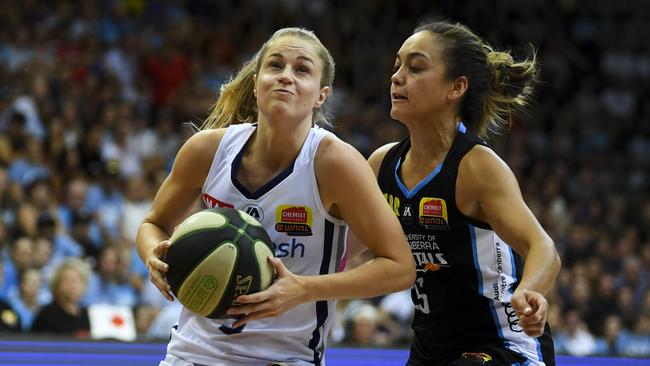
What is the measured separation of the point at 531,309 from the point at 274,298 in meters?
0.76

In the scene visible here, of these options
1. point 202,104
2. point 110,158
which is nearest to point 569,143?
point 202,104

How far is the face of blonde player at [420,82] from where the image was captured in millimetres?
3545

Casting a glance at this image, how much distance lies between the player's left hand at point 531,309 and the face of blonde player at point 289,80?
0.91m

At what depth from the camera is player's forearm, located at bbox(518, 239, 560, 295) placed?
3.07m

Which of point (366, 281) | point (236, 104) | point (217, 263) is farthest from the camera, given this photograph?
point (236, 104)

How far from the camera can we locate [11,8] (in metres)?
10.2

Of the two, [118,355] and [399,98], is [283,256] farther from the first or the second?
[118,355]

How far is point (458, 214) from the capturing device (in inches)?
134

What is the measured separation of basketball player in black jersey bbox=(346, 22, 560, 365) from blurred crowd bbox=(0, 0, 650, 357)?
181 centimetres

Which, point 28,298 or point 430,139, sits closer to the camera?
point 430,139

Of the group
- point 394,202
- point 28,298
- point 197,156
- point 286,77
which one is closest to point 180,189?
point 197,156

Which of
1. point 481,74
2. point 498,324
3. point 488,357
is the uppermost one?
point 481,74

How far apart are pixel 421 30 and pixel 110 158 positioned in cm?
573

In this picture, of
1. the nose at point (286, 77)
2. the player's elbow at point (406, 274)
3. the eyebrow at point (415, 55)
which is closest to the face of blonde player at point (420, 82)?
the eyebrow at point (415, 55)
